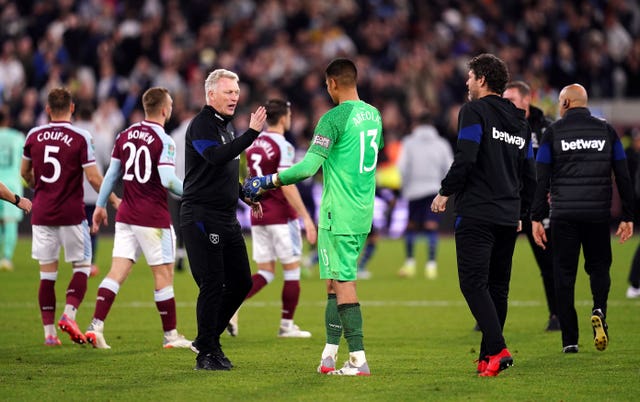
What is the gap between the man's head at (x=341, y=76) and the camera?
9164 millimetres

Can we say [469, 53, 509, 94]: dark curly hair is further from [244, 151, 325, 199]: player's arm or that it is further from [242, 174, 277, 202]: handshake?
[242, 174, 277, 202]: handshake

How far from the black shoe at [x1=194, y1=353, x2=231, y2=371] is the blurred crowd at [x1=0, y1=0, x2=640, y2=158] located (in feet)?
46.7

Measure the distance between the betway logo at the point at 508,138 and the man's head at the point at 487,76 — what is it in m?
0.36

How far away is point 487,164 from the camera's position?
30.1ft

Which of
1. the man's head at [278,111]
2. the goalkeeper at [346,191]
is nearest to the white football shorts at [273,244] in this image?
the man's head at [278,111]

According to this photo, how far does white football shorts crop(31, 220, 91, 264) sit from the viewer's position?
11664 mm

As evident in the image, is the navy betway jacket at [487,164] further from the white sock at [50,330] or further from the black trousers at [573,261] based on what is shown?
the white sock at [50,330]

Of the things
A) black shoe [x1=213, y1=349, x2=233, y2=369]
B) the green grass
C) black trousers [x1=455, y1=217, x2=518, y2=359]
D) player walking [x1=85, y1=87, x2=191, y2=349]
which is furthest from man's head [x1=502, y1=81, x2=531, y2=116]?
black shoe [x1=213, y1=349, x2=233, y2=369]

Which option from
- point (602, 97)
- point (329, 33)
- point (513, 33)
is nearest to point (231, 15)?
point (329, 33)

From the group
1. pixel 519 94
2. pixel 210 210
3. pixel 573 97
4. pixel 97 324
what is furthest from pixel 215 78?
pixel 519 94

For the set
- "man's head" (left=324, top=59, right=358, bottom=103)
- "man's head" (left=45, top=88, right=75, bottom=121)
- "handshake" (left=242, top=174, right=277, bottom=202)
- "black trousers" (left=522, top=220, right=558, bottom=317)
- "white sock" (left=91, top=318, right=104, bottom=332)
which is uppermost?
"man's head" (left=45, top=88, right=75, bottom=121)

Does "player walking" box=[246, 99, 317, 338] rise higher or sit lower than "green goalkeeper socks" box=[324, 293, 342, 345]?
higher

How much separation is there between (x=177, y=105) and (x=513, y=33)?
13.6m

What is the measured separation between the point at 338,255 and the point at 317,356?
6.43ft
